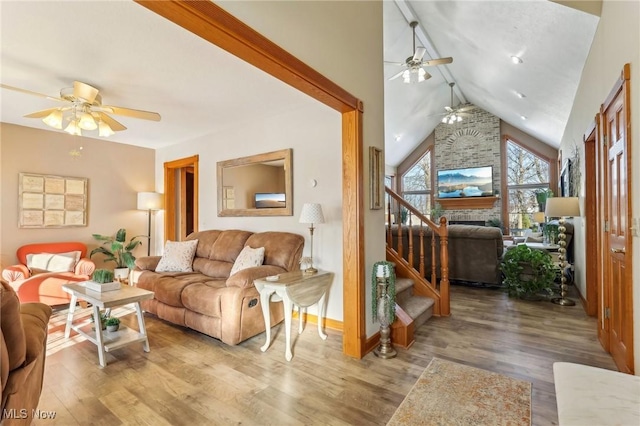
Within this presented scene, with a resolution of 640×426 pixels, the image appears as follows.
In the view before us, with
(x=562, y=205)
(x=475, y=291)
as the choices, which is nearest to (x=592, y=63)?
(x=562, y=205)

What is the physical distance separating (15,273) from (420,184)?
9717 mm

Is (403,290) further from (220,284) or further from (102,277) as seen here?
(102,277)

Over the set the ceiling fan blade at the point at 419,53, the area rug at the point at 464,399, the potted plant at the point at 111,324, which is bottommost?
the area rug at the point at 464,399

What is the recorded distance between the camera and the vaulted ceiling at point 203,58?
223cm

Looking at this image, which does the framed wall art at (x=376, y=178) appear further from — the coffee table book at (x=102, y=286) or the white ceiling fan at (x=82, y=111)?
the coffee table book at (x=102, y=286)

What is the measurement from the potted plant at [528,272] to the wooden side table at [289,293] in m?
2.85

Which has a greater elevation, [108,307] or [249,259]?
[249,259]

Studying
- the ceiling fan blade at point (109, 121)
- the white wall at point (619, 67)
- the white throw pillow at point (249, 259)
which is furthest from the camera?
the white throw pillow at point (249, 259)

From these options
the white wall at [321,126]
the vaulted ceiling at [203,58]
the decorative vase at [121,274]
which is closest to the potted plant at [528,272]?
the vaulted ceiling at [203,58]

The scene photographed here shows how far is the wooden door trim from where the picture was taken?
1555 millimetres

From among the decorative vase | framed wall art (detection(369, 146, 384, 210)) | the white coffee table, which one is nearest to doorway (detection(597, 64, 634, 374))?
framed wall art (detection(369, 146, 384, 210))

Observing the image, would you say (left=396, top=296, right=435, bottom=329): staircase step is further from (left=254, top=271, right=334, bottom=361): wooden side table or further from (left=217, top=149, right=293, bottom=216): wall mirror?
(left=217, top=149, right=293, bottom=216): wall mirror

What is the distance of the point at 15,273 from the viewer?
12.3 ft

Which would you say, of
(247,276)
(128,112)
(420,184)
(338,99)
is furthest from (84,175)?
(420,184)
